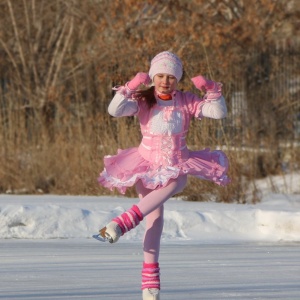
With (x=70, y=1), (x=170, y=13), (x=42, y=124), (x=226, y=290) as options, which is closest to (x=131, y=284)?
(x=226, y=290)

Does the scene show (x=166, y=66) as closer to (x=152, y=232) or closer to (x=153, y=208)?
(x=153, y=208)

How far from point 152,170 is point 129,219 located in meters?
0.36

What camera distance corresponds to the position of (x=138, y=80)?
585 cm

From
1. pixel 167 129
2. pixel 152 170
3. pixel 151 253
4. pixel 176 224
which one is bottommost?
pixel 176 224

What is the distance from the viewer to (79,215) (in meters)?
9.86

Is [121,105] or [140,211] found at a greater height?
[121,105]

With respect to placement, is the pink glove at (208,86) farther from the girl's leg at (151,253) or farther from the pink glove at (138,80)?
the girl's leg at (151,253)

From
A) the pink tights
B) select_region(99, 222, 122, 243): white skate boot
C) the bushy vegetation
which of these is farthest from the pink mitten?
the bushy vegetation

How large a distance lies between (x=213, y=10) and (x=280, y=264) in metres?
11.5

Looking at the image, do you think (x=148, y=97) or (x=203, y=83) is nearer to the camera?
(x=203, y=83)

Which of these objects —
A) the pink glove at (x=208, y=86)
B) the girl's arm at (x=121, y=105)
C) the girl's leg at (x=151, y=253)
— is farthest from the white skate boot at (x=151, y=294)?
the pink glove at (x=208, y=86)

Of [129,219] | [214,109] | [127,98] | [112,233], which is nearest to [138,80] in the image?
[127,98]

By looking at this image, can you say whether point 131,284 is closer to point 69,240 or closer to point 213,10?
point 69,240

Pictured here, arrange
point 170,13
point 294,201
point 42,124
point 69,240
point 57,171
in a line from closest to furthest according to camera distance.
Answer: point 69,240, point 294,201, point 57,171, point 42,124, point 170,13
